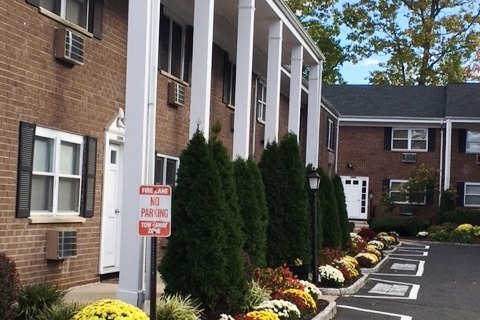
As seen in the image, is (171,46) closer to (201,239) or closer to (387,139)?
(201,239)

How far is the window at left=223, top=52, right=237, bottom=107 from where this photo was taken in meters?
19.4

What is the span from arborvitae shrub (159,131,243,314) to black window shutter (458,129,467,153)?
31526mm

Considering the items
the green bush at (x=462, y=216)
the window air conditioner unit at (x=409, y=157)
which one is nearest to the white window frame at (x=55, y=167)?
the green bush at (x=462, y=216)

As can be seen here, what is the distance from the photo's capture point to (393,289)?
16.9 meters

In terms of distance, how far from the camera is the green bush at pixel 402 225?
3741 centimetres

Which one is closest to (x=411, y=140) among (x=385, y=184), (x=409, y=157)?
(x=409, y=157)

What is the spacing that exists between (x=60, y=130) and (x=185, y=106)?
525cm

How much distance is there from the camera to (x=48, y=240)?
450 inches

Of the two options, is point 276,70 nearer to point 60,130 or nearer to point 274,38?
point 274,38

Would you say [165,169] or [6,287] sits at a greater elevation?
[165,169]

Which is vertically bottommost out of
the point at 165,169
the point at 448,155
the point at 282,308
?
the point at 282,308

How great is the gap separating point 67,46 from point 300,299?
486cm

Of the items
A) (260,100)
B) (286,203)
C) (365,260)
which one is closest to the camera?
(286,203)

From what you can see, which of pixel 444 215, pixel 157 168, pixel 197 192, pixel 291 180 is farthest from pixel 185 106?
pixel 444 215
